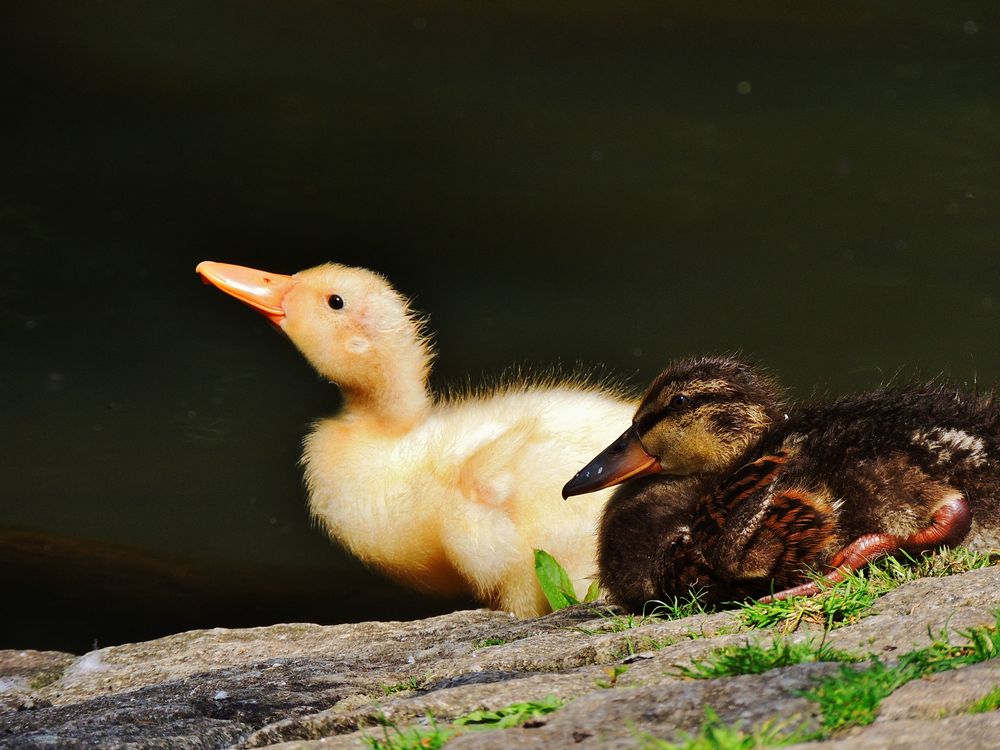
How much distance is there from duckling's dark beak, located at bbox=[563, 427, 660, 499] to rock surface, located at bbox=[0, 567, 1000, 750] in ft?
1.48

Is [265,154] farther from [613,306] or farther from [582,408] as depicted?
[582,408]

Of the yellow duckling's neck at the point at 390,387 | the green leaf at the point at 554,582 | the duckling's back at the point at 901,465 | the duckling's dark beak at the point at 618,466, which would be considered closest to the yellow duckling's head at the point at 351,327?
the yellow duckling's neck at the point at 390,387

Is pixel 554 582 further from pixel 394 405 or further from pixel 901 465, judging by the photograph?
pixel 901 465

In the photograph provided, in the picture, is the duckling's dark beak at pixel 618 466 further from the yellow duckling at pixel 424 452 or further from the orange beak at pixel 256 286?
the orange beak at pixel 256 286

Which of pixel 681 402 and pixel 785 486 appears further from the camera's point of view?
pixel 681 402

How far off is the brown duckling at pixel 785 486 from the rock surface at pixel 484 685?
260 mm

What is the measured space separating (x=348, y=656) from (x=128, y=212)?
6.98 meters

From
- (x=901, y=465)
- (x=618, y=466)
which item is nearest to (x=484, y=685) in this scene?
(x=901, y=465)

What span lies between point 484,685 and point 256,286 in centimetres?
389

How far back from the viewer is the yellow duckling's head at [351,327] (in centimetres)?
691

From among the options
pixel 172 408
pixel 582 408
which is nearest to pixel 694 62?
pixel 172 408

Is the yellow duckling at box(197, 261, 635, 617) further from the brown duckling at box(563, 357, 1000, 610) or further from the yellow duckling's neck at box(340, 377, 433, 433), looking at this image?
the brown duckling at box(563, 357, 1000, 610)

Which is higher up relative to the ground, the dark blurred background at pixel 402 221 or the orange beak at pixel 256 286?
the dark blurred background at pixel 402 221

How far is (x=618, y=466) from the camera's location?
5.00 metres
